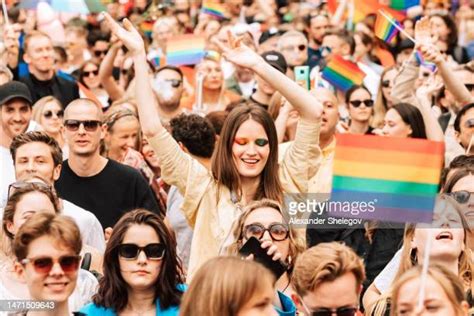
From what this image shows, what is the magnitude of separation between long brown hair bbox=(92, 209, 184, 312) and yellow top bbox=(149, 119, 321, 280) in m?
0.94

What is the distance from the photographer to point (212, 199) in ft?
26.3

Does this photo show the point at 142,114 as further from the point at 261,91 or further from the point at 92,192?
the point at 261,91

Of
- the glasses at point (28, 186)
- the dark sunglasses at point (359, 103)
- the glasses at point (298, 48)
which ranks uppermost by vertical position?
the glasses at point (298, 48)

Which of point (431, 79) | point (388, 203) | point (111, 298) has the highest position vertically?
point (431, 79)

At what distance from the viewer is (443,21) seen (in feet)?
51.3

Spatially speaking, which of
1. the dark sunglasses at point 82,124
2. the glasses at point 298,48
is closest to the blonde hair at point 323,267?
the dark sunglasses at point 82,124

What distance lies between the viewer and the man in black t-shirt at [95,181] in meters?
9.22

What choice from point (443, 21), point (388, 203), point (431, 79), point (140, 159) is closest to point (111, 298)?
point (388, 203)

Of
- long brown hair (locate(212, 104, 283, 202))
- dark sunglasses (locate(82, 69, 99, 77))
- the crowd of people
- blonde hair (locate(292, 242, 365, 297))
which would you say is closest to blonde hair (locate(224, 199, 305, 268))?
the crowd of people

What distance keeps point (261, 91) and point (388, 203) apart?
5.19 metres

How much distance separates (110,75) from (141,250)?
293 inches

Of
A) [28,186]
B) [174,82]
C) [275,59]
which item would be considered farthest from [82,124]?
[275,59]

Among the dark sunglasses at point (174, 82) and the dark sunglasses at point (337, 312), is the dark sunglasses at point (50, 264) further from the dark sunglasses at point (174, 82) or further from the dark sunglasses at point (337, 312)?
the dark sunglasses at point (174, 82)

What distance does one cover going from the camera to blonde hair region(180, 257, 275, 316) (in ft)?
17.6
